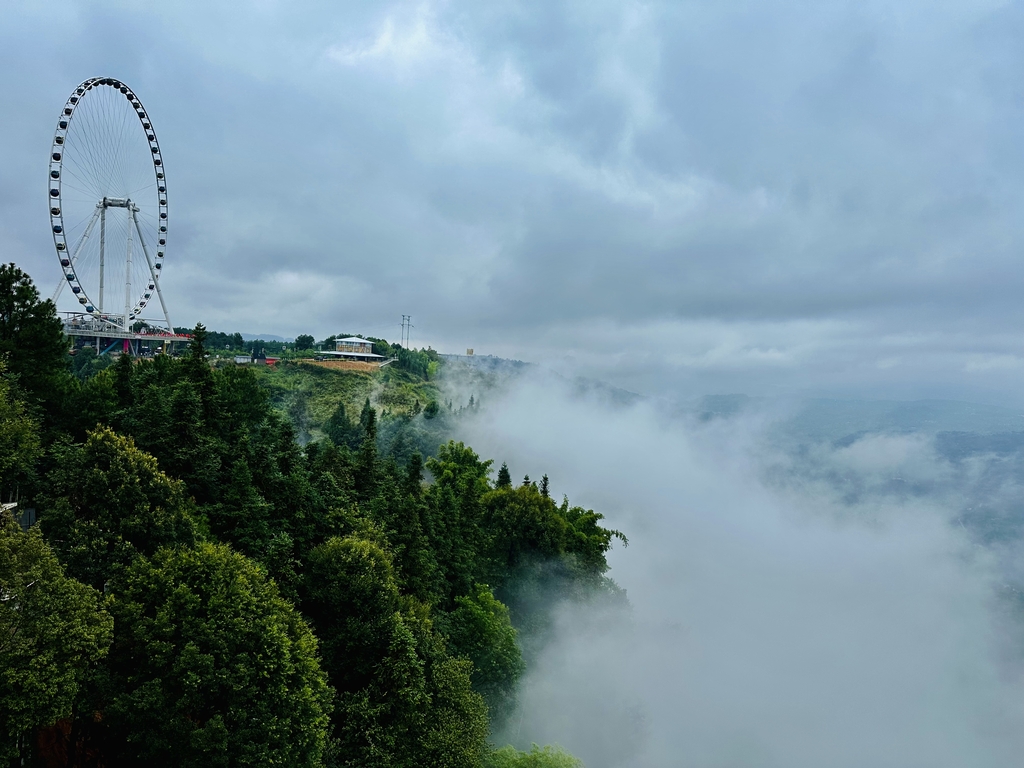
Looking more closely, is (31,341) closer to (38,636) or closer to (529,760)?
(38,636)

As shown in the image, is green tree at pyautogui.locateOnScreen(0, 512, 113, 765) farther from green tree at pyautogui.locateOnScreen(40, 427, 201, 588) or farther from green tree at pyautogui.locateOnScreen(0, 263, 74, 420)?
green tree at pyautogui.locateOnScreen(0, 263, 74, 420)

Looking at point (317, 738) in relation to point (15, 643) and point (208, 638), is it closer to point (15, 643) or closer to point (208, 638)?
point (208, 638)

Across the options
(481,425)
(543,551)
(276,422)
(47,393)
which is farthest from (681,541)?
(47,393)

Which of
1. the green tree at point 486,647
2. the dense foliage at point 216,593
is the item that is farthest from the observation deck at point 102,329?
the green tree at point 486,647

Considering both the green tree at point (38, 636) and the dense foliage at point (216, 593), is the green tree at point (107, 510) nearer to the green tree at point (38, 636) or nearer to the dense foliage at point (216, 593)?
the dense foliage at point (216, 593)

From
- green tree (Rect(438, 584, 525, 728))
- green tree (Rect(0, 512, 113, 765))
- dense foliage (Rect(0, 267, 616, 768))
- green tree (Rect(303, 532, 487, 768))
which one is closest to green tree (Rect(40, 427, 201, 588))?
dense foliage (Rect(0, 267, 616, 768))

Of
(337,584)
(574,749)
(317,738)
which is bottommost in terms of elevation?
(574,749)
